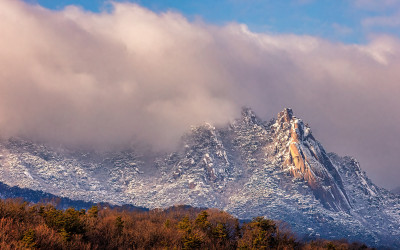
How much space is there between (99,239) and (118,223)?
6898mm

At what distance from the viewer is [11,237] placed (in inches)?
1570

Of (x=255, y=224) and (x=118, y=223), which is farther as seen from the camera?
(x=255, y=224)

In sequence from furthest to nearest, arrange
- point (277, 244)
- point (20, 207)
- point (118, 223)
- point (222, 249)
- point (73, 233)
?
point (277, 244), point (222, 249), point (118, 223), point (20, 207), point (73, 233)

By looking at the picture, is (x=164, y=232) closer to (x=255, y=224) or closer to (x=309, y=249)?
(x=255, y=224)

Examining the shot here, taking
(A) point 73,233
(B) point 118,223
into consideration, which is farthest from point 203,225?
(A) point 73,233

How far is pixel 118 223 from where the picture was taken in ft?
208

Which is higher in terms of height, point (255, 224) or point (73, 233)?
point (255, 224)

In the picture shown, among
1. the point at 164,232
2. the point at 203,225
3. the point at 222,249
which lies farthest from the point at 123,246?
the point at 203,225

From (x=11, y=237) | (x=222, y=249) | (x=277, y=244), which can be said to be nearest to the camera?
(x=11, y=237)

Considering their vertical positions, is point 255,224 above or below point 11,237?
above

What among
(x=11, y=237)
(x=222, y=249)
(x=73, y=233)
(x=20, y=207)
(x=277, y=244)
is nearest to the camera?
(x=11, y=237)

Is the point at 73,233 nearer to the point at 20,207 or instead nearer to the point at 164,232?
the point at 20,207

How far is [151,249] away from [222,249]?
18341 mm

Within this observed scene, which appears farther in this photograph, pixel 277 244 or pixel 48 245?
pixel 277 244
